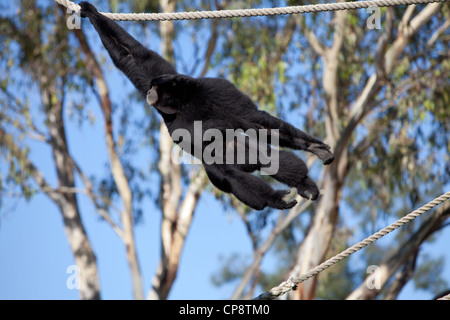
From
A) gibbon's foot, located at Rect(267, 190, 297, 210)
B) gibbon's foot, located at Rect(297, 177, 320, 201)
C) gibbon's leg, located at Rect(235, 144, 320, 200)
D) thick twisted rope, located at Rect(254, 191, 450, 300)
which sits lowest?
thick twisted rope, located at Rect(254, 191, 450, 300)

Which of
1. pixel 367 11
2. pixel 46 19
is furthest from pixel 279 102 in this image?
pixel 46 19

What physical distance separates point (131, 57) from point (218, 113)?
0.95 m

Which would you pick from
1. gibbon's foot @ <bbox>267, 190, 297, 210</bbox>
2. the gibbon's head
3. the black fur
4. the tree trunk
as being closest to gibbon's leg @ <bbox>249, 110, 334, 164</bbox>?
the black fur

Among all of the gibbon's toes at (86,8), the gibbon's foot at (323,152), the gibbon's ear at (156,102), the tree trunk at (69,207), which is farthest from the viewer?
the tree trunk at (69,207)

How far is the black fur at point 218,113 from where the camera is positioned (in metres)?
4.62

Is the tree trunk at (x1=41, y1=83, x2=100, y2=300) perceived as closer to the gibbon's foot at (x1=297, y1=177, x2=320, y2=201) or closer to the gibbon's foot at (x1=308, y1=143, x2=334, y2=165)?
the gibbon's foot at (x1=297, y1=177, x2=320, y2=201)

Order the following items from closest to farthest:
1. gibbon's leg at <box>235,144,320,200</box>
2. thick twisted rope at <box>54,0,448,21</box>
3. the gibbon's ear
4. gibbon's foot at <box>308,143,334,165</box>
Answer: thick twisted rope at <box>54,0,448,21</box>, gibbon's foot at <box>308,143,334,165</box>, gibbon's leg at <box>235,144,320,200</box>, the gibbon's ear

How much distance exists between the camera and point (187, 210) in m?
10.9

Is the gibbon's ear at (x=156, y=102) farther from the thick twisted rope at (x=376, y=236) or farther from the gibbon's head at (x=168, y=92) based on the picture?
the thick twisted rope at (x=376, y=236)

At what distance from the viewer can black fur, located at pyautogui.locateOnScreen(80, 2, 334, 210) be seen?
4.62m

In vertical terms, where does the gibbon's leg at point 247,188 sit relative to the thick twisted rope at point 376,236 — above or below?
above

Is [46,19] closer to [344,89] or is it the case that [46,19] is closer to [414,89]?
[344,89]

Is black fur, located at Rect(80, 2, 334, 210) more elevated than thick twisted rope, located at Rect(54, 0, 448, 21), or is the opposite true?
thick twisted rope, located at Rect(54, 0, 448, 21)

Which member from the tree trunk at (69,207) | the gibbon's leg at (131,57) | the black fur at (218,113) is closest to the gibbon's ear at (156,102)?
the black fur at (218,113)
